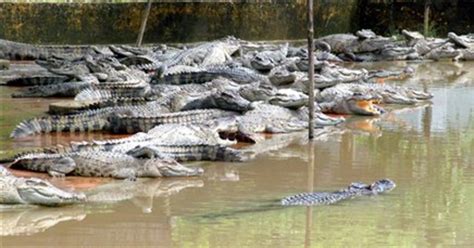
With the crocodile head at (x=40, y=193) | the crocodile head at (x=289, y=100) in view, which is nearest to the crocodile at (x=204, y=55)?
the crocodile head at (x=289, y=100)

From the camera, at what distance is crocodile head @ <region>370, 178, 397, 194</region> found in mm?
5770

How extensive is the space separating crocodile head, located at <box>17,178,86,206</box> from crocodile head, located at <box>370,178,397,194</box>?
185 cm

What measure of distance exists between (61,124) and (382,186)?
3281 mm

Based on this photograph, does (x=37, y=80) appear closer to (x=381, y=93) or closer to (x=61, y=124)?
(x=61, y=124)

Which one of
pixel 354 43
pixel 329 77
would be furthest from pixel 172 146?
pixel 354 43

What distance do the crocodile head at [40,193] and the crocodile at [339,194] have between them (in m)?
1.27

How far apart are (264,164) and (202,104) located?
6.57 ft

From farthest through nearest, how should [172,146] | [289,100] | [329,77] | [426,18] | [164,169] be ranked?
[426,18]
[329,77]
[289,100]
[172,146]
[164,169]

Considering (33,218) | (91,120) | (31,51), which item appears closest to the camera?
(33,218)

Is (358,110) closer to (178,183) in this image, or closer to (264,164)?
(264,164)

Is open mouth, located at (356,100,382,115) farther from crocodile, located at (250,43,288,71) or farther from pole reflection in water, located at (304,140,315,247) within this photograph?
crocodile, located at (250,43,288,71)

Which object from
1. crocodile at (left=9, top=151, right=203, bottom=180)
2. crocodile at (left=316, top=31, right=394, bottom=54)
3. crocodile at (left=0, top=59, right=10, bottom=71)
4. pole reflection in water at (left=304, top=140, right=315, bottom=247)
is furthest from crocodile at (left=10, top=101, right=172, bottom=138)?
crocodile at (left=316, top=31, right=394, bottom=54)

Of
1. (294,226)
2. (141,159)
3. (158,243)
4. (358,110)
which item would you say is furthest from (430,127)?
(158,243)

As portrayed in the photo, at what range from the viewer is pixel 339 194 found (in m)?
5.61
